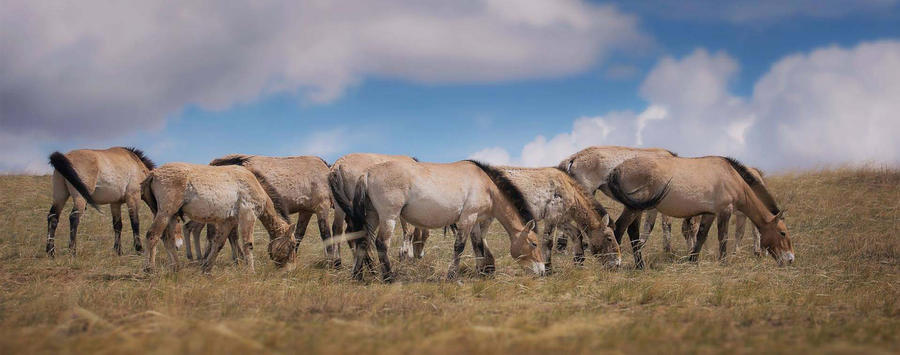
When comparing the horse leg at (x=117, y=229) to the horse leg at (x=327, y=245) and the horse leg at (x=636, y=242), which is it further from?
the horse leg at (x=636, y=242)

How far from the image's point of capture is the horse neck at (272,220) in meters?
10.9

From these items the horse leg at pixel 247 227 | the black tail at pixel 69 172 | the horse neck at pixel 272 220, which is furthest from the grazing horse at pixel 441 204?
the black tail at pixel 69 172

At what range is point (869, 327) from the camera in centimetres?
662

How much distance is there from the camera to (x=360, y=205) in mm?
10039

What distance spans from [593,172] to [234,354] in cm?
1069

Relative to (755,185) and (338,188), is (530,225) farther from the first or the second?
(755,185)

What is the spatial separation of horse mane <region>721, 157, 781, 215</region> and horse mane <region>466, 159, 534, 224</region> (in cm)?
503

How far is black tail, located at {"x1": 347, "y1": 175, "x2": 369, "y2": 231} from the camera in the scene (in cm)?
998

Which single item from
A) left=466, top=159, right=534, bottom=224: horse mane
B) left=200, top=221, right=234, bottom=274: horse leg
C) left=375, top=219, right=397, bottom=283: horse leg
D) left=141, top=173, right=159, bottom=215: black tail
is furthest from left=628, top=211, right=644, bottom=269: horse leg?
left=141, top=173, right=159, bottom=215: black tail

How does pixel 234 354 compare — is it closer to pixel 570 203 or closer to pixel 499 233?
pixel 570 203

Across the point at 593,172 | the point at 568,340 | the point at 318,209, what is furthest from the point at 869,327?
the point at 318,209

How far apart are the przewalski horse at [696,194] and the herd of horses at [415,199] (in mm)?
21

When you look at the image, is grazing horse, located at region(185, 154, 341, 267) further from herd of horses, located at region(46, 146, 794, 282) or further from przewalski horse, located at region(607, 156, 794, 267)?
przewalski horse, located at region(607, 156, 794, 267)

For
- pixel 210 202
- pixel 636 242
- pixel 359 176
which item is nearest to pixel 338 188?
pixel 359 176
